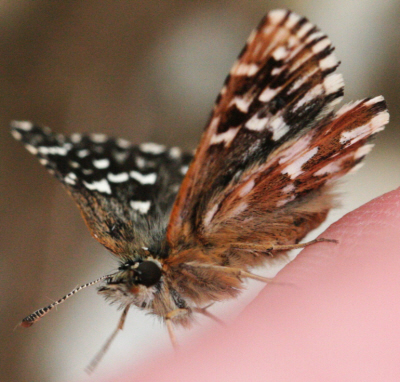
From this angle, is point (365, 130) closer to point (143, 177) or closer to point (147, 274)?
point (147, 274)

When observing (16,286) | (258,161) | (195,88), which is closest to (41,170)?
(16,286)

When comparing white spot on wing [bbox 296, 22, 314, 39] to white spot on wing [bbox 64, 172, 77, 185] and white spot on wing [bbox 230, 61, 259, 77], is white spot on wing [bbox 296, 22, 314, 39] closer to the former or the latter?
white spot on wing [bbox 230, 61, 259, 77]

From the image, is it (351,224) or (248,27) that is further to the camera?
(248,27)

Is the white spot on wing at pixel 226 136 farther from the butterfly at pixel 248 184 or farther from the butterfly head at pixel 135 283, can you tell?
the butterfly head at pixel 135 283

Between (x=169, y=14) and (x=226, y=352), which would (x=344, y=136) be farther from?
(x=169, y=14)

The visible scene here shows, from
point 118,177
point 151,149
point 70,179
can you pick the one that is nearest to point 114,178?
point 118,177
